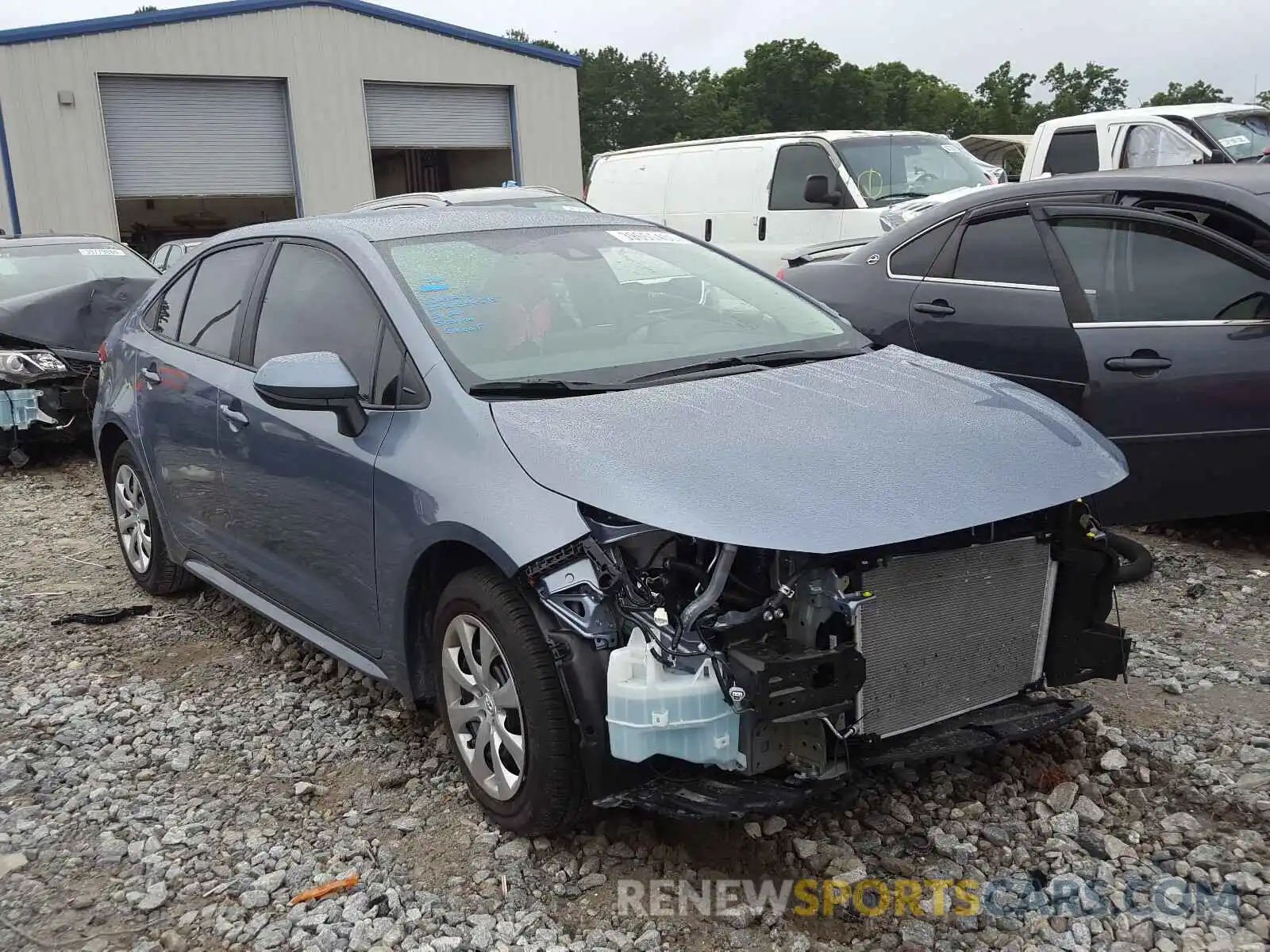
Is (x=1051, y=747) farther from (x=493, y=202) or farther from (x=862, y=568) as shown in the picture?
(x=493, y=202)

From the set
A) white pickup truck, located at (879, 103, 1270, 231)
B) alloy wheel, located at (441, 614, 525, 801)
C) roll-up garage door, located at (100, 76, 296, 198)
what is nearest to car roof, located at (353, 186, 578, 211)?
white pickup truck, located at (879, 103, 1270, 231)

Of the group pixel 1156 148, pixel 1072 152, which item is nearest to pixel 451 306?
pixel 1156 148

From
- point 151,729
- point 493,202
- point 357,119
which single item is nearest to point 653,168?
point 493,202

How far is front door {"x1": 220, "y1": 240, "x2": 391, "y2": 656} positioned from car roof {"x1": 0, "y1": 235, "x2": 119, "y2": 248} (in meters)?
6.54

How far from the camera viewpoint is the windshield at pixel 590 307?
11.5 ft

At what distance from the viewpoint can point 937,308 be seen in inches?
222

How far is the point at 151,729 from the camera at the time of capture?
4000 mm

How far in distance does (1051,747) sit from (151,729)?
9.63ft

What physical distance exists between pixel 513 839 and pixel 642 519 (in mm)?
1056

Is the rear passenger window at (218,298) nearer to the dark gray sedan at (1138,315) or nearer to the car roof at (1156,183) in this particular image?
the dark gray sedan at (1138,315)

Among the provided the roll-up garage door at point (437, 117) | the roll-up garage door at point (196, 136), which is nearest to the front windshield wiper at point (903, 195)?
the roll-up garage door at point (437, 117)

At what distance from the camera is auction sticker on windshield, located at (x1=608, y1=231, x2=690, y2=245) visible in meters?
4.34

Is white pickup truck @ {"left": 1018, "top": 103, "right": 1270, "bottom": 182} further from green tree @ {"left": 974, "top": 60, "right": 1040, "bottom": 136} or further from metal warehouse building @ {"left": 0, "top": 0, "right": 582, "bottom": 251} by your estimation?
green tree @ {"left": 974, "top": 60, "right": 1040, "bottom": 136}

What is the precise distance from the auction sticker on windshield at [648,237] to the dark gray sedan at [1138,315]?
1656 millimetres
